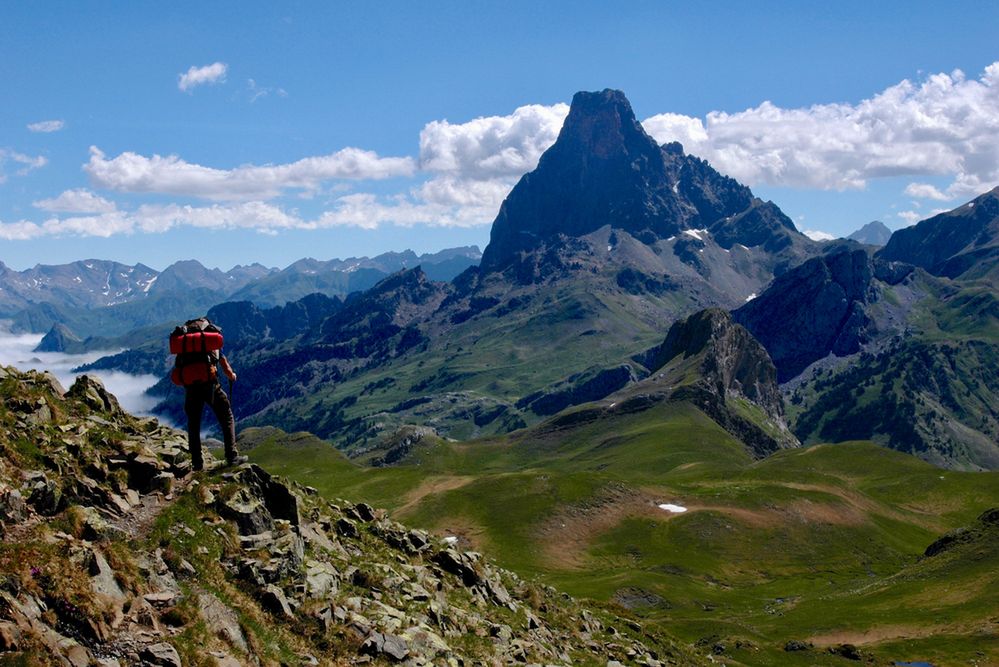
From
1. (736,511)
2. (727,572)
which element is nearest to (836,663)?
(727,572)

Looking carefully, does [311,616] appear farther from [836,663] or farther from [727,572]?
[727,572]

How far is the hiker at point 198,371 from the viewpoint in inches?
1214

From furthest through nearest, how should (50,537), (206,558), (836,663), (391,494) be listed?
1. (391,494)
2. (836,663)
3. (206,558)
4. (50,537)

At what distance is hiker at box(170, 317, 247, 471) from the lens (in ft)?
101

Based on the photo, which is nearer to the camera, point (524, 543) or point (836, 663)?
point (836, 663)

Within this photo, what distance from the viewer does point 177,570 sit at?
85.5ft

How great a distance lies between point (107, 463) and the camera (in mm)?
29312

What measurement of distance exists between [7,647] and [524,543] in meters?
136

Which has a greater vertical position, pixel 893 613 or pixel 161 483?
pixel 161 483

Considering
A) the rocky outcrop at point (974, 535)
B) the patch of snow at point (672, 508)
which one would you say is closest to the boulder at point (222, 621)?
the rocky outcrop at point (974, 535)

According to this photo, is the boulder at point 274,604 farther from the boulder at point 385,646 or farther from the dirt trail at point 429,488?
the dirt trail at point 429,488

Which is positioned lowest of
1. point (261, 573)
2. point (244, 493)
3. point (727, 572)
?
point (727, 572)

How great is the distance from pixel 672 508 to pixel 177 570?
152 meters

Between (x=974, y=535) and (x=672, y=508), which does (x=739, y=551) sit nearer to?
(x=672, y=508)
